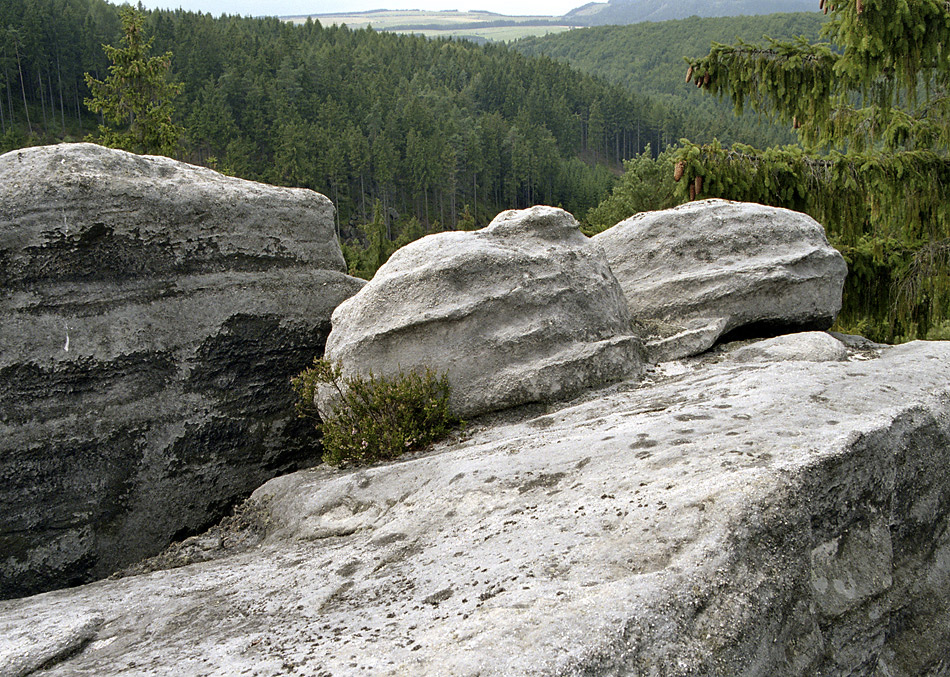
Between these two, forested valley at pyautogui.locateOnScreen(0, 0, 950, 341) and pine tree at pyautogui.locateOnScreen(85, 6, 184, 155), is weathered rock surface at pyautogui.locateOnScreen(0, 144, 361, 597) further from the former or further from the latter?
pine tree at pyautogui.locateOnScreen(85, 6, 184, 155)

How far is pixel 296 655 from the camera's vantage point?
211 inches

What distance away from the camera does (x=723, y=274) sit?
12578 millimetres

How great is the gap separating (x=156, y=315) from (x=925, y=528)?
1044 cm

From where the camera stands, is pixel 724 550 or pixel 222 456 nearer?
pixel 724 550

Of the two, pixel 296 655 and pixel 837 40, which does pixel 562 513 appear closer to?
pixel 296 655

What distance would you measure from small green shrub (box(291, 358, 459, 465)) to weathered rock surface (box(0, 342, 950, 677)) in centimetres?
86

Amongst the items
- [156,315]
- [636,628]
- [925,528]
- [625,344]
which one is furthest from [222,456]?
[925,528]

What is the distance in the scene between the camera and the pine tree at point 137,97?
101 ft

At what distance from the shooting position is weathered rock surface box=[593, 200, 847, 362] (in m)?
12.5

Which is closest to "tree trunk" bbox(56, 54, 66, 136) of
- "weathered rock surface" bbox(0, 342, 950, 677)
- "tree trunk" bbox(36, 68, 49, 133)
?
"tree trunk" bbox(36, 68, 49, 133)

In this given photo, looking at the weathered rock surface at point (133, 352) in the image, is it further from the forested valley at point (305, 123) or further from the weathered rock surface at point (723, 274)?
the forested valley at point (305, 123)

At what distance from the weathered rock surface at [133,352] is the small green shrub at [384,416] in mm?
1968

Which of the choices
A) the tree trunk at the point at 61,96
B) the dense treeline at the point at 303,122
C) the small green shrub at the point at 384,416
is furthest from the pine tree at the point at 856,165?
the tree trunk at the point at 61,96

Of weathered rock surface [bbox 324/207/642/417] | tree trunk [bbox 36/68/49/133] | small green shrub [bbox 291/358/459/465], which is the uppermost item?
tree trunk [bbox 36/68/49/133]
